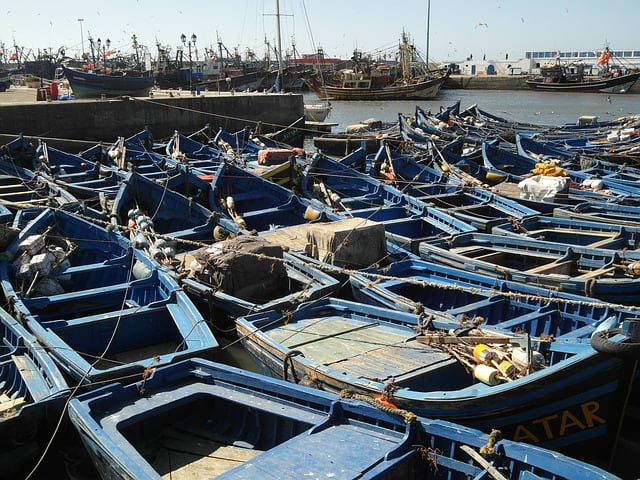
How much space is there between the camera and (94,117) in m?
27.1

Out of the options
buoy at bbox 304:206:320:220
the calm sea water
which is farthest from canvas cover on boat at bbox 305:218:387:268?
the calm sea water

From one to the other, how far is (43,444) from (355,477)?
11.9ft

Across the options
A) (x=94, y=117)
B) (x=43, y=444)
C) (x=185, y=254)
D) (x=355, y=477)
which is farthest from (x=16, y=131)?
(x=355, y=477)

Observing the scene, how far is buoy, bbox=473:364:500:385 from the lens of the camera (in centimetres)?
642

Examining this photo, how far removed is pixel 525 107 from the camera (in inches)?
2248

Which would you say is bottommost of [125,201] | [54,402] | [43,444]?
[43,444]

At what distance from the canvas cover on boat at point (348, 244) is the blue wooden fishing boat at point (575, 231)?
9.43 feet

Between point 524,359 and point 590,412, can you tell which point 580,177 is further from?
point 590,412

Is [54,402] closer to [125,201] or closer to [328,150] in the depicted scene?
[125,201]

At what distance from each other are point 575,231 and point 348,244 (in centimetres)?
469

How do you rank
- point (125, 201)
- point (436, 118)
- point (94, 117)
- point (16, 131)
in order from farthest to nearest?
point (436, 118) < point (94, 117) < point (16, 131) < point (125, 201)

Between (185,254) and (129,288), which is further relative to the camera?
(185,254)

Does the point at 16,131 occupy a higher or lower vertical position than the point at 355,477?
higher

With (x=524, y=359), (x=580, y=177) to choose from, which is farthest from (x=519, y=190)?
(x=524, y=359)
